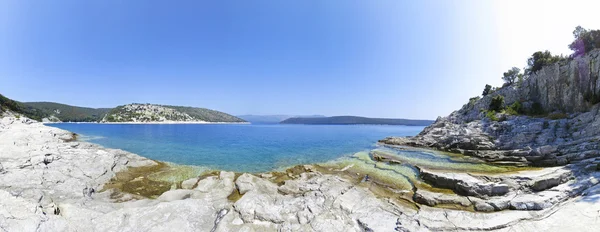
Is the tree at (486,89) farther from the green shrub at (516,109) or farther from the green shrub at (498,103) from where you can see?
the green shrub at (516,109)

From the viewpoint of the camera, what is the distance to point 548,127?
101 feet

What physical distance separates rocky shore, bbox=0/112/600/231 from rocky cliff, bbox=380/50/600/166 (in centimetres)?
894

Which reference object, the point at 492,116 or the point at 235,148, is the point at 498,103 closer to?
the point at 492,116

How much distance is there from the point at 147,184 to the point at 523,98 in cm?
7159

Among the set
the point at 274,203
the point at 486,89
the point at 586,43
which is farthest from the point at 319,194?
the point at 486,89

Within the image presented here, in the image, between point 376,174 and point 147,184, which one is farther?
point 376,174

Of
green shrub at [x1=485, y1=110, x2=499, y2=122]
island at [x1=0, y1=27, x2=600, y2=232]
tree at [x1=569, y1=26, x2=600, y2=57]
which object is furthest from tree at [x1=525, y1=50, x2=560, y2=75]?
island at [x1=0, y1=27, x2=600, y2=232]

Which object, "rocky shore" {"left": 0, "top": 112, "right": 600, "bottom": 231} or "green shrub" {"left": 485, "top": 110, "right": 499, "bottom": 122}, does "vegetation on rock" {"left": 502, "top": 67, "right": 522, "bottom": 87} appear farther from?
"rocky shore" {"left": 0, "top": 112, "right": 600, "bottom": 231}

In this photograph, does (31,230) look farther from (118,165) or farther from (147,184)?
(118,165)

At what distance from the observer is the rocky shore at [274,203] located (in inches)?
385

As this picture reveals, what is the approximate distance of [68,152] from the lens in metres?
22.4

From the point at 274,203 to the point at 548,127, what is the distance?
41762 millimetres

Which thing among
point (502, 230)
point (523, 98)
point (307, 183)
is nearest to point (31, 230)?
point (307, 183)

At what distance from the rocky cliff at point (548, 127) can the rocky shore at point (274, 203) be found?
29.3ft
